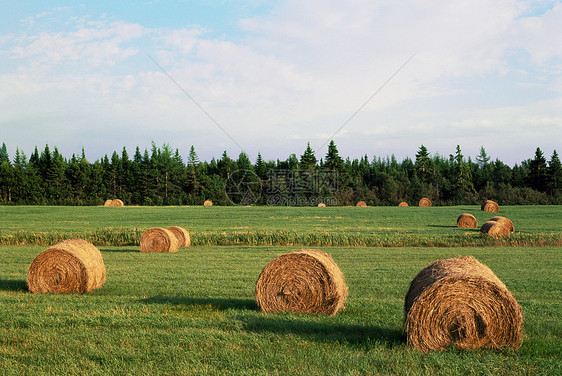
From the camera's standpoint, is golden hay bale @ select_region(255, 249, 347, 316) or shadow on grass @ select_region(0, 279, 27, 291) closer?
golden hay bale @ select_region(255, 249, 347, 316)

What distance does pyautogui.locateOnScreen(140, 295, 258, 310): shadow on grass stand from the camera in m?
9.90

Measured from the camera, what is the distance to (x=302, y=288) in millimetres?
9500

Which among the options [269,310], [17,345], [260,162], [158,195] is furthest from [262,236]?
[260,162]

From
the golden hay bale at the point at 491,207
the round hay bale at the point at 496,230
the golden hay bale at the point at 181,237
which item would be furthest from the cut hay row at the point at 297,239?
the golden hay bale at the point at 491,207

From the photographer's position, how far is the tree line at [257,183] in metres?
76.4

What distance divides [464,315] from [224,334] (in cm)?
391

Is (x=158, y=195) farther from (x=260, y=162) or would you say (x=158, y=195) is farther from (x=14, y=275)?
(x=14, y=275)

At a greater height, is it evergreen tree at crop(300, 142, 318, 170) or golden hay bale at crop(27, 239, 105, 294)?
A: evergreen tree at crop(300, 142, 318, 170)

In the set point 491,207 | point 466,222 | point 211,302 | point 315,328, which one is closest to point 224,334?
point 315,328

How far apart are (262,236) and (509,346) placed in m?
21.2

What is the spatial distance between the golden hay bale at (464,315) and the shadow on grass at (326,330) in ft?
1.75

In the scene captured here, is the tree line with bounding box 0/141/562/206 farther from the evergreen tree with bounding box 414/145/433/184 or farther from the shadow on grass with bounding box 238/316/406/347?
the shadow on grass with bounding box 238/316/406/347

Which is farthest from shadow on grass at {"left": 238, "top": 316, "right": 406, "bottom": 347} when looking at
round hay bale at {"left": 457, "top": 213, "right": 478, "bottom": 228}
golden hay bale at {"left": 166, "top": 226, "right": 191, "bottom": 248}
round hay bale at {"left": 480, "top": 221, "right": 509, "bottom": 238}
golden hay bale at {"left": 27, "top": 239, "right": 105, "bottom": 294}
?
round hay bale at {"left": 457, "top": 213, "right": 478, "bottom": 228}

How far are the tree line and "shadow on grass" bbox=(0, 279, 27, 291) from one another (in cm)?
6249
